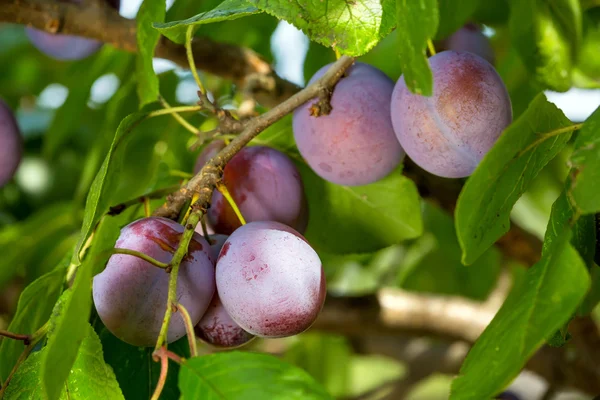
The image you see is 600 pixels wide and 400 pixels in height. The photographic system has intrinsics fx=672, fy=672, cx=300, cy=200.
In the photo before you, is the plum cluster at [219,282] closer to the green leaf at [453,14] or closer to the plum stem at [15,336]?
the plum stem at [15,336]

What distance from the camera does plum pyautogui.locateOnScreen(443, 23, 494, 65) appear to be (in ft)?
3.07

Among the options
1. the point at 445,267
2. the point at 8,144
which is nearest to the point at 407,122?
the point at 8,144

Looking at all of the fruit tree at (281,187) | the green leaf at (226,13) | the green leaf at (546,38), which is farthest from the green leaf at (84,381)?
the green leaf at (546,38)

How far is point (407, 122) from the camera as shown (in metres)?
0.55

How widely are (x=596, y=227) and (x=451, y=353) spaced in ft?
3.15

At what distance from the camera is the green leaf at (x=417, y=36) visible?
0.40 meters

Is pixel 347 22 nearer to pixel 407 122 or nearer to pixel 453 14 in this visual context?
pixel 407 122

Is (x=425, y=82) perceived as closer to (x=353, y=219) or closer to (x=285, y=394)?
(x=285, y=394)

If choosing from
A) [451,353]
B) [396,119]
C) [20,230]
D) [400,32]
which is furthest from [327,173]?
[451,353]

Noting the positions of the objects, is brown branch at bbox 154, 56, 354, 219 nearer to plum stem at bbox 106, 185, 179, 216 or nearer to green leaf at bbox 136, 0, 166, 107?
plum stem at bbox 106, 185, 179, 216

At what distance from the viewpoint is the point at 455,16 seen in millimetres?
756

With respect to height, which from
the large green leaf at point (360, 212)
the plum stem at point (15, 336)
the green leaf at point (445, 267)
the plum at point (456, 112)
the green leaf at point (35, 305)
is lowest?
the green leaf at point (445, 267)

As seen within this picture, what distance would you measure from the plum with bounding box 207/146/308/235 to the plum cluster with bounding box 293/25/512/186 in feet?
0.11

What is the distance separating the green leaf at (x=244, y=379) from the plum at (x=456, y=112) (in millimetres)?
223
